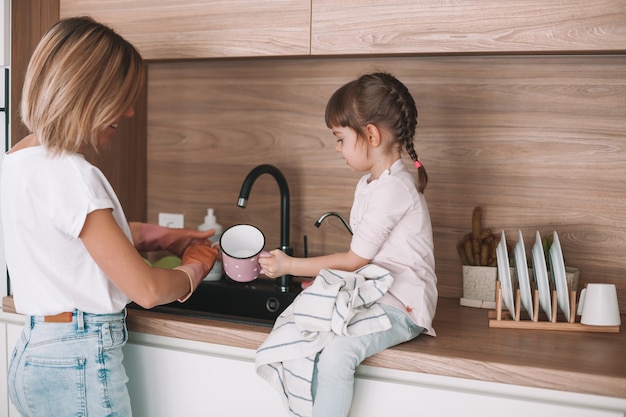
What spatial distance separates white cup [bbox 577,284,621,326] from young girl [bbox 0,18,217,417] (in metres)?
0.86

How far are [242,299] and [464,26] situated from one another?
852 mm

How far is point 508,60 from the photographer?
5.41 feet

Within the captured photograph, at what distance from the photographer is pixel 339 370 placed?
1229 mm

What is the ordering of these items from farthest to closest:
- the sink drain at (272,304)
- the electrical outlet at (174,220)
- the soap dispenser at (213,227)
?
1. the electrical outlet at (174,220)
2. the soap dispenser at (213,227)
3. the sink drain at (272,304)

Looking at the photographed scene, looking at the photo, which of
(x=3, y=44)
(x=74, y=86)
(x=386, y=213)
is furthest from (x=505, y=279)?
(x=3, y=44)

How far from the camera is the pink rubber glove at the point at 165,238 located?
1.72 meters

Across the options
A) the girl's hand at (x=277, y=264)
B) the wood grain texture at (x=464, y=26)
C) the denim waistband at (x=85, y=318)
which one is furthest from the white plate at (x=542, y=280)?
the denim waistband at (x=85, y=318)

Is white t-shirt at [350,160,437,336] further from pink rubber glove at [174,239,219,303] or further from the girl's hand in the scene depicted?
pink rubber glove at [174,239,219,303]

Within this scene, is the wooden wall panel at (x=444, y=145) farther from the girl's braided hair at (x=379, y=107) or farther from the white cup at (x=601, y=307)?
the girl's braided hair at (x=379, y=107)

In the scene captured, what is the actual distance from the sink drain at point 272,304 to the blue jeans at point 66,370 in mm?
490

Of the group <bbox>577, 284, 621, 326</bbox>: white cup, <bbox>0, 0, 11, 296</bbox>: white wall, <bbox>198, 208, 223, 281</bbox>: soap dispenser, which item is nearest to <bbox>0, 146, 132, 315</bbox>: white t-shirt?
<bbox>0, 0, 11, 296</bbox>: white wall

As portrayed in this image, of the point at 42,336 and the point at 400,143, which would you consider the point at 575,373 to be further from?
the point at 42,336

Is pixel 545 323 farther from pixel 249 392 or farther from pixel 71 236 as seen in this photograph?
pixel 71 236

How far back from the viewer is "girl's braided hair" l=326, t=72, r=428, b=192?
139 cm
